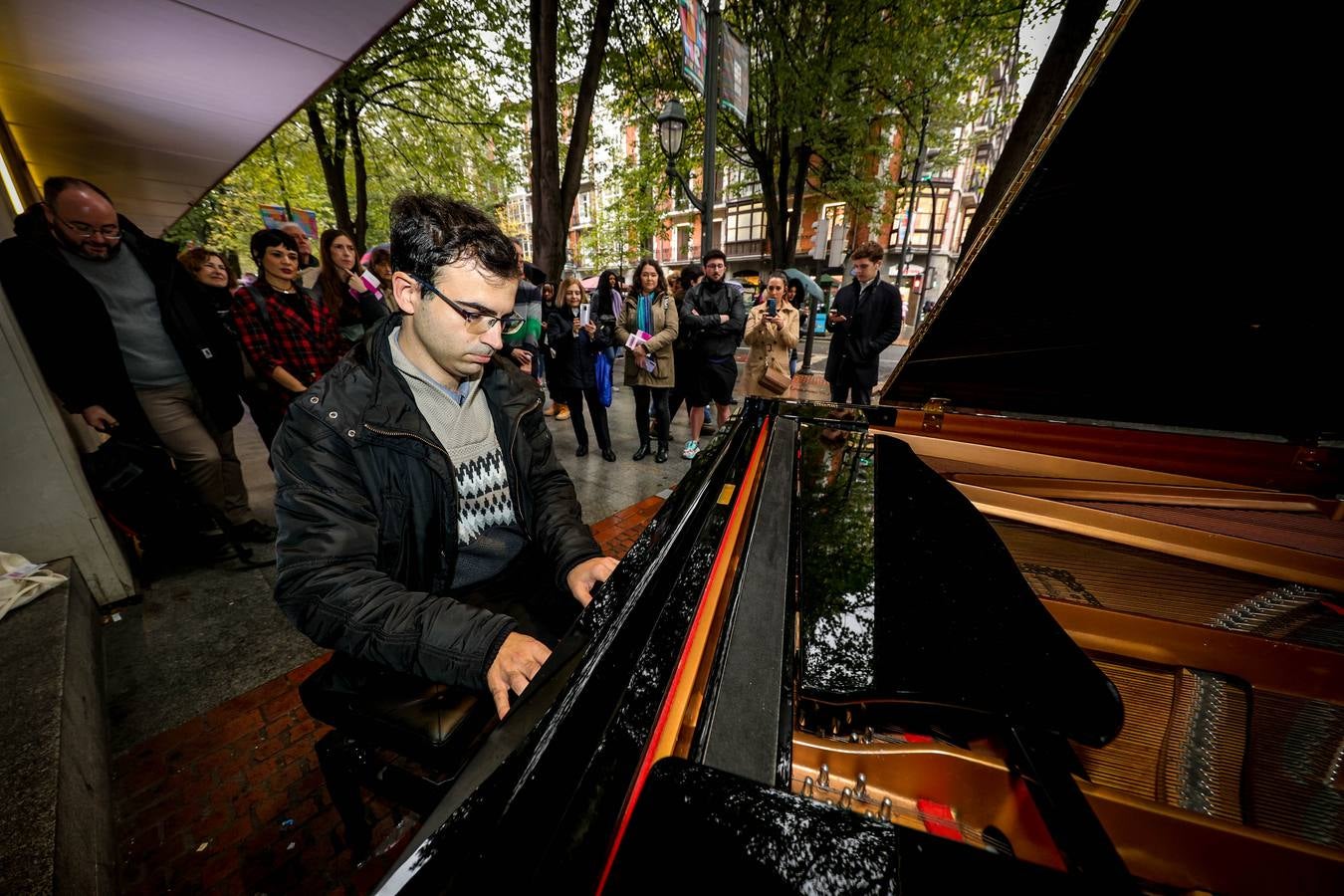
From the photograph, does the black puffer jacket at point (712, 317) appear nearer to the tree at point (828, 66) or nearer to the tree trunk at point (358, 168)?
the tree at point (828, 66)

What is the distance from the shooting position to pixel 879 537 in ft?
4.36

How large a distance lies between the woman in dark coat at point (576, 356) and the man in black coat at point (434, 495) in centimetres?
307

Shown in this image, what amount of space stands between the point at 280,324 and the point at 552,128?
479 centimetres

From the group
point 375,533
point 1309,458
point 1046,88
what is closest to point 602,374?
point 375,533

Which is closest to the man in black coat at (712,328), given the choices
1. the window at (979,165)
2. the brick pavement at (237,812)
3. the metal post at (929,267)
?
the brick pavement at (237,812)

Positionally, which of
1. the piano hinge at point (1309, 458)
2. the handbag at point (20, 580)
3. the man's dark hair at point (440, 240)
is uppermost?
the man's dark hair at point (440, 240)

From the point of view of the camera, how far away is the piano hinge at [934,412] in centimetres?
248

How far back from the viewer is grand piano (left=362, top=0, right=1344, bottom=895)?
0.54m

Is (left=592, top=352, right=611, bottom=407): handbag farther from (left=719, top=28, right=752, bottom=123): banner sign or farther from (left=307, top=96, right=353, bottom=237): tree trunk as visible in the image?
(left=307, top=96, right=353, bottom=237): tree trunk

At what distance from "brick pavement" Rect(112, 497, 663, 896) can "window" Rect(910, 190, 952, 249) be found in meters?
30.4

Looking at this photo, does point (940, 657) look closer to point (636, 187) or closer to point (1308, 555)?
point (1308, 555)

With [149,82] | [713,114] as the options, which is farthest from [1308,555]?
[149,82]

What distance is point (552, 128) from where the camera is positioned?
630cm

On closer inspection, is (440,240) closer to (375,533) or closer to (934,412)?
(375,533)
